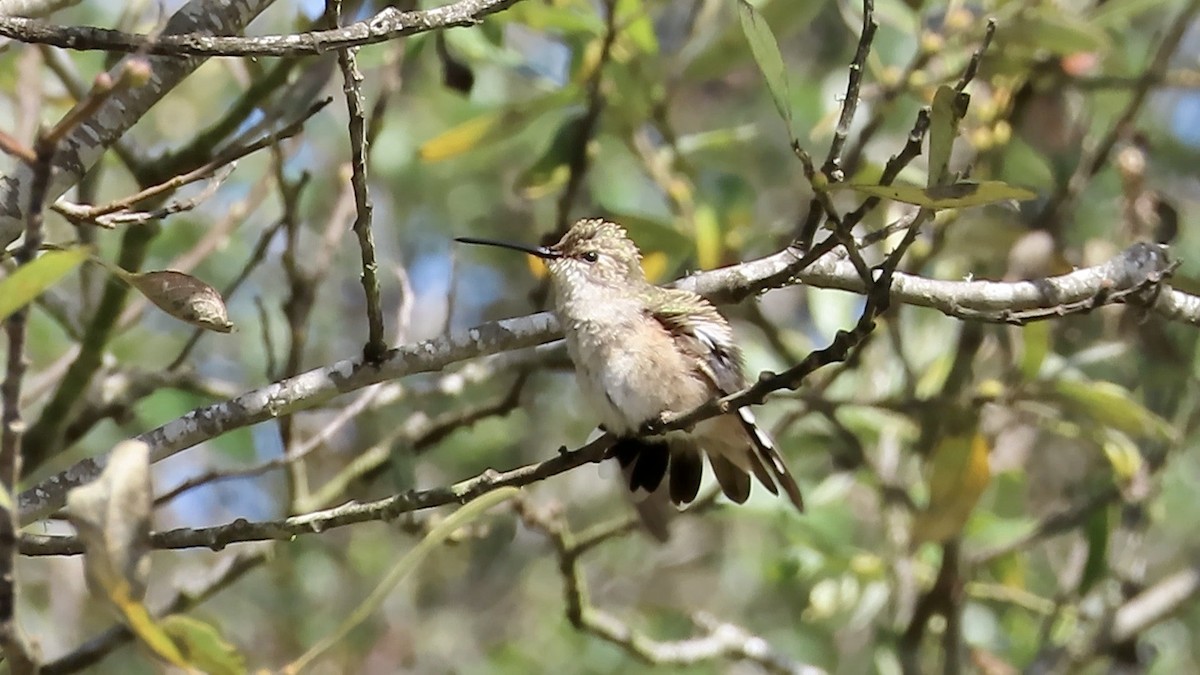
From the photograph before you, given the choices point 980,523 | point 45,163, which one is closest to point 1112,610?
point 980,523

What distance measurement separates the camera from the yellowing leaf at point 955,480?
3160 mm

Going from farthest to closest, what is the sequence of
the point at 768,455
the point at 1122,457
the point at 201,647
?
the point at 1122,457 < the point at 768,455 < the point at 201,647

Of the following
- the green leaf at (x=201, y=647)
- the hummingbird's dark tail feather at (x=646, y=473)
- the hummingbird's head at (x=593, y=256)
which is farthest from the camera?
the hummingbird's head at (x=593, y=256)

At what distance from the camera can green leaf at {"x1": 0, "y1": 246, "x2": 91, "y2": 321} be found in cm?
116

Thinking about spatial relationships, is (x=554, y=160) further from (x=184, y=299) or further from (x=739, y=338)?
(x=184, y=299)

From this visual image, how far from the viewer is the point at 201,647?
4.47 feet

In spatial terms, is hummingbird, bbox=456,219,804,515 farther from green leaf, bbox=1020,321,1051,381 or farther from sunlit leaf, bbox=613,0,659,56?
green leaf, bbox=1020,321,1051,381

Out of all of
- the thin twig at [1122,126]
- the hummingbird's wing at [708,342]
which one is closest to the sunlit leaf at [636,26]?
the hummingbird's wing at [708,342]

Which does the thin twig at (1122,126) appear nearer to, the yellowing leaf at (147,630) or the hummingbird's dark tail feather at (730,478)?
the hummingbird's dark tail feather at (730,478)

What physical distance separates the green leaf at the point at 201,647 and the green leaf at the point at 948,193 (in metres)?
0.80

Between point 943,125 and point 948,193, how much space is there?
119mm

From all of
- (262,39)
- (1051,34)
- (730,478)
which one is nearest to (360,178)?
(262,39)

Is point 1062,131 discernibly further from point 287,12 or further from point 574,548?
point 287,12

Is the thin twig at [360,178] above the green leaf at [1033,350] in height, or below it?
above
